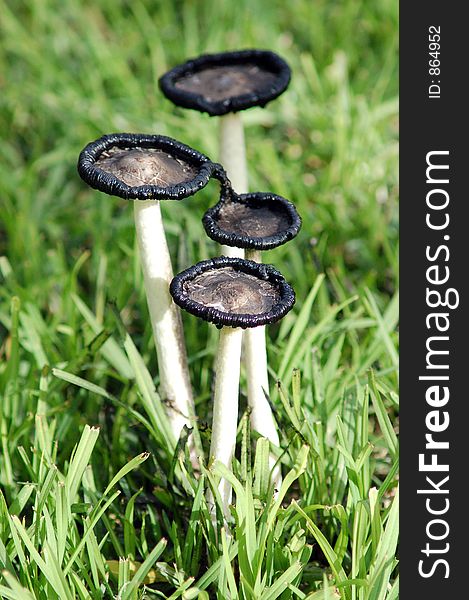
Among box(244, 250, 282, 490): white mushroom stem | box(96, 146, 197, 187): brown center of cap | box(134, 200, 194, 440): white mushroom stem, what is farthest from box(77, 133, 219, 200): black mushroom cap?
box(244, 250, 282, 490): white mushroom stem

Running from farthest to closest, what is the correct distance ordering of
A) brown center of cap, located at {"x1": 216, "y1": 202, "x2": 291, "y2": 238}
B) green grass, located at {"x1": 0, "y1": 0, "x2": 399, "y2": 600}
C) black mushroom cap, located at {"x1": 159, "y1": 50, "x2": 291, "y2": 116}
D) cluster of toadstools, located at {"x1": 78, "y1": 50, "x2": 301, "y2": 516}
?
black mushroom cap, located at {"x1": 159, "y1": 50, "x2": 291, "y2": 116}, brown center of cap, located at {"x1": 216, "y1": 202, "x2": 291, "y2": 238}, green grass, located at {"x1": 0, "y1": 0, "x2": 399, "y2": 600}, cluster of toadstools, located at {"x1": 78, "y1": 50, "x2": 301, "y2": 516}

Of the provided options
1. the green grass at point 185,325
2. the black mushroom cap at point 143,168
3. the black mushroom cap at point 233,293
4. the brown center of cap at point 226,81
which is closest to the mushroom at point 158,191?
the black mushroom cap at point 143,168

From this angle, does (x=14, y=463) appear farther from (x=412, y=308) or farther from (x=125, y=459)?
(x=412, y=308)

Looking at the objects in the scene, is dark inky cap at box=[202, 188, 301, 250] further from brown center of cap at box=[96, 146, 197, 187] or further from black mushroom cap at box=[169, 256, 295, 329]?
brown center of cap at box=[96, 146, 197, 187]

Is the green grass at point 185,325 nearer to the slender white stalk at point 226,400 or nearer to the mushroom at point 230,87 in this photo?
the slender white stalk at point 226,400

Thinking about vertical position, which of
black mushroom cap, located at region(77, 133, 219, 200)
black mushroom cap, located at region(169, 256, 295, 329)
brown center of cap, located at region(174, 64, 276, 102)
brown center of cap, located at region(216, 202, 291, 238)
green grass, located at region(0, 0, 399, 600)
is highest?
brown center of cap, located at region(174, 64, 276, 102)

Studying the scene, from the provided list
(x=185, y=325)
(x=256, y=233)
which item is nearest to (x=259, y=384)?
(x=256, y=233)
